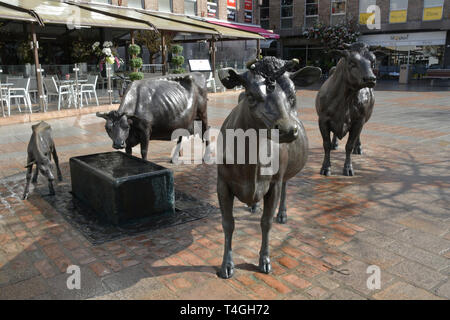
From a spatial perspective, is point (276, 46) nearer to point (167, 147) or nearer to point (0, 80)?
point (0, 80)

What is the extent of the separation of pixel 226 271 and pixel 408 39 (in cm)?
2982

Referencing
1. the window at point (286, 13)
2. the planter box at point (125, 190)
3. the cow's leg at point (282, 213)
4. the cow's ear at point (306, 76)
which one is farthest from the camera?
the window at point (286, 13)

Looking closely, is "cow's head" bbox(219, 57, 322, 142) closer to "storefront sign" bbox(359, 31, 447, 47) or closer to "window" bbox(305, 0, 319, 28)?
"storefront sign" bbox(359, 31, 447, 47)

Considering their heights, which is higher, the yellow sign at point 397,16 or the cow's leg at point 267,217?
the yellow sign at point 397,16

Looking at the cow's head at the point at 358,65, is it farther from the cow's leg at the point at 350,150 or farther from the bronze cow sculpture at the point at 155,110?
the bronze cow sculpture at the point at 155,110

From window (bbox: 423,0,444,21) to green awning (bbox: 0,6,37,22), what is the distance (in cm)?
2586

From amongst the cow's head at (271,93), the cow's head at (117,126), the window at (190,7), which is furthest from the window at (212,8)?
the cow's head at (271,93)

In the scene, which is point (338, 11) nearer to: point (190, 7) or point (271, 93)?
point (190, 7)

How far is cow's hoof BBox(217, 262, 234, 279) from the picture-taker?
10.0ft

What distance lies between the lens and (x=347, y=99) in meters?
5.61

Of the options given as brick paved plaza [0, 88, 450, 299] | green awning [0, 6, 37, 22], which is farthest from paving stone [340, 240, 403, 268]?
green awning [0, 6, 37, 22]

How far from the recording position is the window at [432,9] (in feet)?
85.2

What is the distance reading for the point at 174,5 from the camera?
70.9 ft
